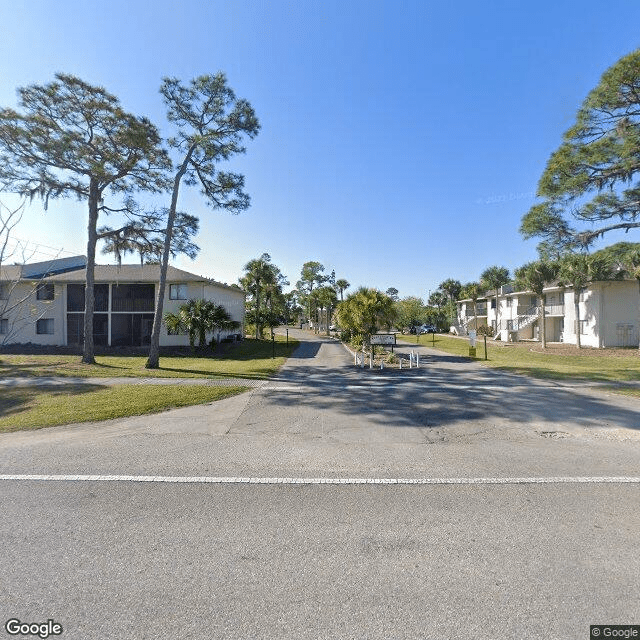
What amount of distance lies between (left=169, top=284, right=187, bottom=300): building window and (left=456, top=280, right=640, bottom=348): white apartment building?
32.6 metres

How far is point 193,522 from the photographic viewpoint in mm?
3705

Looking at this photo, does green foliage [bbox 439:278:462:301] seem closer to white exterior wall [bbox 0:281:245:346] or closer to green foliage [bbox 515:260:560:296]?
green foliage [bbox 515:260:560:296]

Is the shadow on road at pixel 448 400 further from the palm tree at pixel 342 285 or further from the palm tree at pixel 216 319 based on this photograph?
the palm tree at pixel 342 285

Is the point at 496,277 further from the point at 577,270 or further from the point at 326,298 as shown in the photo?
the point at 326,298

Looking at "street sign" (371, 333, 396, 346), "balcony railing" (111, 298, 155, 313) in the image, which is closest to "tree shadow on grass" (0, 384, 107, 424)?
"street sign" (371, 333, 396, 346)

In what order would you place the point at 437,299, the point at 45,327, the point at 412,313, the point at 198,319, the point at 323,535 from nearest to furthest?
the point at 323,535 → the point at 198,319 → the point at 45,327 → the point at 412,313 → the point at 437,299

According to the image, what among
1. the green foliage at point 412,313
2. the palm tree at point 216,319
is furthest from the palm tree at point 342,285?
the palm tree at point 216,319

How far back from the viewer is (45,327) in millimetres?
27906

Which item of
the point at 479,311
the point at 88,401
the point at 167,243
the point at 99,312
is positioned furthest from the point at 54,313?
the point at 479,311

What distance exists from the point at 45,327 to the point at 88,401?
24118 millimetres

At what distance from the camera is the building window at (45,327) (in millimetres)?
27844

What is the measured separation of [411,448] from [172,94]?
755 inches

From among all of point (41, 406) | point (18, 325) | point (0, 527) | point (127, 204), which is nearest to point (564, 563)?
point (0, 527)

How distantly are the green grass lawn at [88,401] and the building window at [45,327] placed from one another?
64.9 feet
